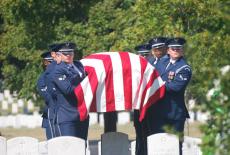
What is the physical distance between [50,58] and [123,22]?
5.09 metres

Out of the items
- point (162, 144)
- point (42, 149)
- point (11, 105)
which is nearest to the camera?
point (162, 144)

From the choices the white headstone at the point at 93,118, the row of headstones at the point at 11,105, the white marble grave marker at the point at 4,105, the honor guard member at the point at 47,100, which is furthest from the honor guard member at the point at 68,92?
the white marble grave marker at the point at 4,105

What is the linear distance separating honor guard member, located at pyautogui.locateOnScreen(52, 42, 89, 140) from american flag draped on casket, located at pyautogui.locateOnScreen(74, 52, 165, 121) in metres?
0.21

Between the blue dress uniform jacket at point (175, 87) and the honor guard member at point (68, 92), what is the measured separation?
107 centimetres

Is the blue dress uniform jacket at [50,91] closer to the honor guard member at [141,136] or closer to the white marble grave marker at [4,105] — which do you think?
the honor guard member at [141,136]

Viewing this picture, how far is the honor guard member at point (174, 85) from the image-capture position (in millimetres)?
15008

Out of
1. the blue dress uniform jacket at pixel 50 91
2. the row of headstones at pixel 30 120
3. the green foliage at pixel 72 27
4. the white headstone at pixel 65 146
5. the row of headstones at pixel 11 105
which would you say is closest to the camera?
the white headstone at pixel 65 146

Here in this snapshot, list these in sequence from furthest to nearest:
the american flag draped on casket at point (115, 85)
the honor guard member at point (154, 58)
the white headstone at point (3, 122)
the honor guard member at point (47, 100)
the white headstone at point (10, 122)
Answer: the white headstone at point (10, 122), the white headstone at point (3, 122), the honor guard member at point (47, 100), the honor guard member at point (154, 58), the american flag draped on casket at point (115, 85)

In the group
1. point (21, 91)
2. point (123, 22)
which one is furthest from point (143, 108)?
point (21, 91)

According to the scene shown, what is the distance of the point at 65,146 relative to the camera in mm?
12977

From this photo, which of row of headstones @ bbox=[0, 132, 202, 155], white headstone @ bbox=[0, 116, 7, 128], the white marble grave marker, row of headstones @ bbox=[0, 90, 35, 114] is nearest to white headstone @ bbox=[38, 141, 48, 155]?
row of headstones @ bbox=[0, 132, 202, 155]

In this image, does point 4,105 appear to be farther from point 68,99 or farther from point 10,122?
point 68,99

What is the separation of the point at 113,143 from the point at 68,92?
3.44ft

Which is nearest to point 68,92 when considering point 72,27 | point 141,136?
point 141,136
